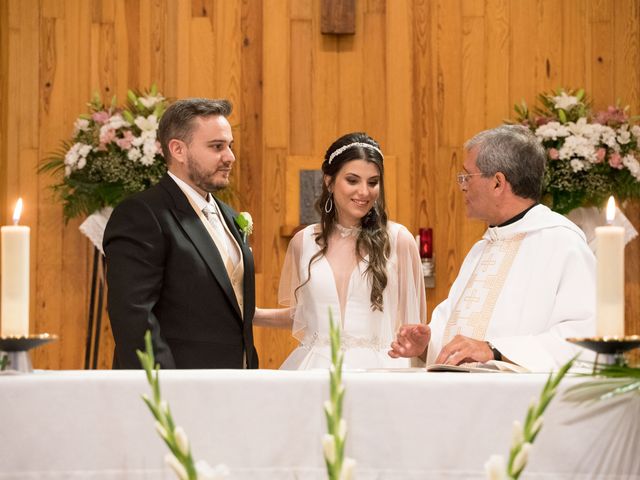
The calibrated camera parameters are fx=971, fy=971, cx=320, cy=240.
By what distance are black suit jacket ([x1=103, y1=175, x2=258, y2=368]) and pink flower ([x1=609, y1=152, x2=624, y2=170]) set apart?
2.97m

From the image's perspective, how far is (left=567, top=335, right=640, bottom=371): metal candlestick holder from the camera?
1.82 meters

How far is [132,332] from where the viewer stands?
Result: 3543 mm

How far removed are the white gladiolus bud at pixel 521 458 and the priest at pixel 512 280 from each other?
1585 millimetres

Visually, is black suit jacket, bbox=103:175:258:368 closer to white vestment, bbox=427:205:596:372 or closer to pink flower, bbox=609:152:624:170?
white vestment, bbox=427:205:596:372

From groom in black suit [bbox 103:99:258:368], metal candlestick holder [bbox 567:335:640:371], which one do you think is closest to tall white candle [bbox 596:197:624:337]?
metal candlestick holder [bbox 567:335:640:371]

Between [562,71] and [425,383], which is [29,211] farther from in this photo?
[425,383]

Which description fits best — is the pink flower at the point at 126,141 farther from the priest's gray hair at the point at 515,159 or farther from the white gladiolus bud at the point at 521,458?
the white gladiolus bud at the point at 521,458

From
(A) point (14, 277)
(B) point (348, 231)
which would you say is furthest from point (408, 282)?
(A) point (14, 277)

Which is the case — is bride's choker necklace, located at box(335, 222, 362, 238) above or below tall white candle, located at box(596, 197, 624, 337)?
above

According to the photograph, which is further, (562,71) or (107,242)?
(562,71)

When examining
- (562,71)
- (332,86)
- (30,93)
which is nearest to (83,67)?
(30,93)

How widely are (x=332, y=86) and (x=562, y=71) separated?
5.20 ft

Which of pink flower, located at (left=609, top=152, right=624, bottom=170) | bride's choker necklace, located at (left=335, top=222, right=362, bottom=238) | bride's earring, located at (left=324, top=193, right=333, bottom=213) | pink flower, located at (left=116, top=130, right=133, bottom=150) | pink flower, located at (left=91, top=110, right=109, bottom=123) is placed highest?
pink flower, located at (left=91, top=110, right=109, bottom=123)

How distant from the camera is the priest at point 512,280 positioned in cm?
288
